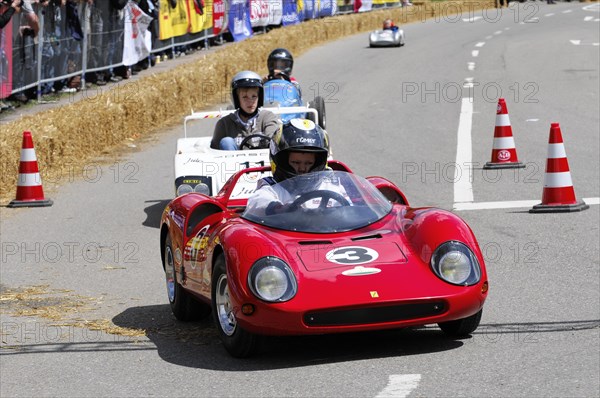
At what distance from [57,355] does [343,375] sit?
1809 mm

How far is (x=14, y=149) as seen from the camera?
569 inches

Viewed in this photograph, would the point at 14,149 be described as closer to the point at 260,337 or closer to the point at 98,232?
the point at 98,232

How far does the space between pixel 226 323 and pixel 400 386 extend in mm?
1356

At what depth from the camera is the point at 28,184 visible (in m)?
13.5

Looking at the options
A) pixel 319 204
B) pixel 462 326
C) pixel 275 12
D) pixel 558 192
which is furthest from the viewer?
pixel 275 12

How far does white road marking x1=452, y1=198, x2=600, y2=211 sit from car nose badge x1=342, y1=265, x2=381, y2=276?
5582 millimetres

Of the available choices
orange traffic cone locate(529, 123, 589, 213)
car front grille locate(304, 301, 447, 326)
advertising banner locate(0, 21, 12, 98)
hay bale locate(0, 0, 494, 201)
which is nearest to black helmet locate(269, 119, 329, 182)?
car front grille locate(304, 301, 447, 326)

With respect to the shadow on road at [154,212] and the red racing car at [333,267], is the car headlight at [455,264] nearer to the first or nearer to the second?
the red racing car at [333,267]

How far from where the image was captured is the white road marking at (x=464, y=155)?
13.1 m

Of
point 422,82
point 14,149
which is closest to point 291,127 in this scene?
point 14,149

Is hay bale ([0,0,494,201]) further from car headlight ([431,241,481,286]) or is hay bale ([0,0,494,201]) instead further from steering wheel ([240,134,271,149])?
car headlight ([431,241,481,286])

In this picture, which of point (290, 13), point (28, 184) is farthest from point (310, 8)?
point (28, 184)

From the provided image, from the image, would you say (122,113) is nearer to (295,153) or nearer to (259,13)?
(295,153)

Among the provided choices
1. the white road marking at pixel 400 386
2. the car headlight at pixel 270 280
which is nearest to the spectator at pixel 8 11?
the car headlight at pixel 270 280
